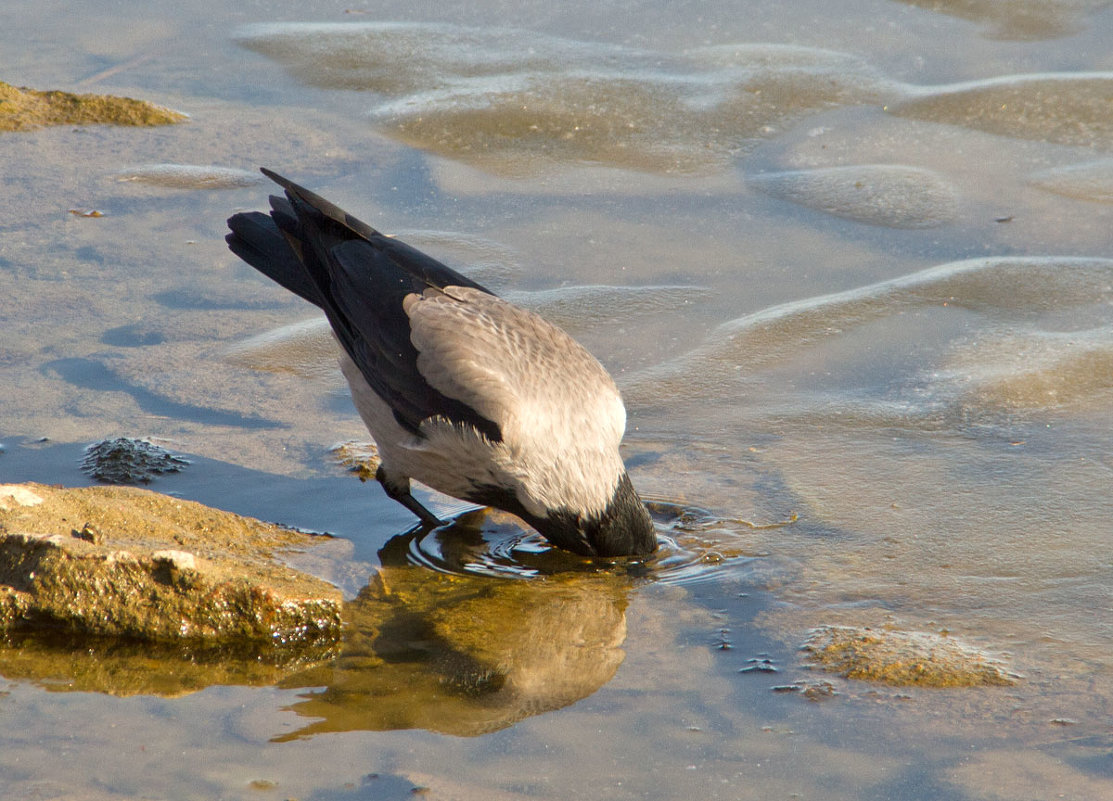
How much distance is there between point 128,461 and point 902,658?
2530 millimetres

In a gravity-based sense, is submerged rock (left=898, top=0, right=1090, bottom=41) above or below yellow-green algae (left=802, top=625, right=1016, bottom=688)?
above

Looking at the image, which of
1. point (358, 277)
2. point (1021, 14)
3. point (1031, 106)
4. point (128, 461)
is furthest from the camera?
point (1021, 14)

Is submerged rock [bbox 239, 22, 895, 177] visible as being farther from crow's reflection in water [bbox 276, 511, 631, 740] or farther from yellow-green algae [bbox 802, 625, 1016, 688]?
yellow-green algae [bbox 802, 625, 1016, 688]

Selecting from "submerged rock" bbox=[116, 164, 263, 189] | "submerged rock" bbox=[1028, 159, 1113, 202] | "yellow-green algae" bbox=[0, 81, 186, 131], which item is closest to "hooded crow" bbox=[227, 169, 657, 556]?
"submerged rock" bbox=[116, 164, 263, 189]

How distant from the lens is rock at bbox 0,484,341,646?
10.9 ft

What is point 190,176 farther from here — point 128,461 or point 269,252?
point 128,461

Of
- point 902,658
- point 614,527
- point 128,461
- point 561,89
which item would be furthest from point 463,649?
point 561,89

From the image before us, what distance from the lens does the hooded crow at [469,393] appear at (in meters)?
4.04

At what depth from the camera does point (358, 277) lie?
4516 mm

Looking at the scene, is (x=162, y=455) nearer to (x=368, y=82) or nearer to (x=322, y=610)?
(x=322, y=610)

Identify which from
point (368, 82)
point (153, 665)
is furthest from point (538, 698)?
point (368, 82)

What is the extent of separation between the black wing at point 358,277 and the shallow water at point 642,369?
40 cm

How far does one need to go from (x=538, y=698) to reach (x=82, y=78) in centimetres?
606

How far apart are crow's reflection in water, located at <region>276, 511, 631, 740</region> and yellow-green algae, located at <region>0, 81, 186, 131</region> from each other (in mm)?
4158
